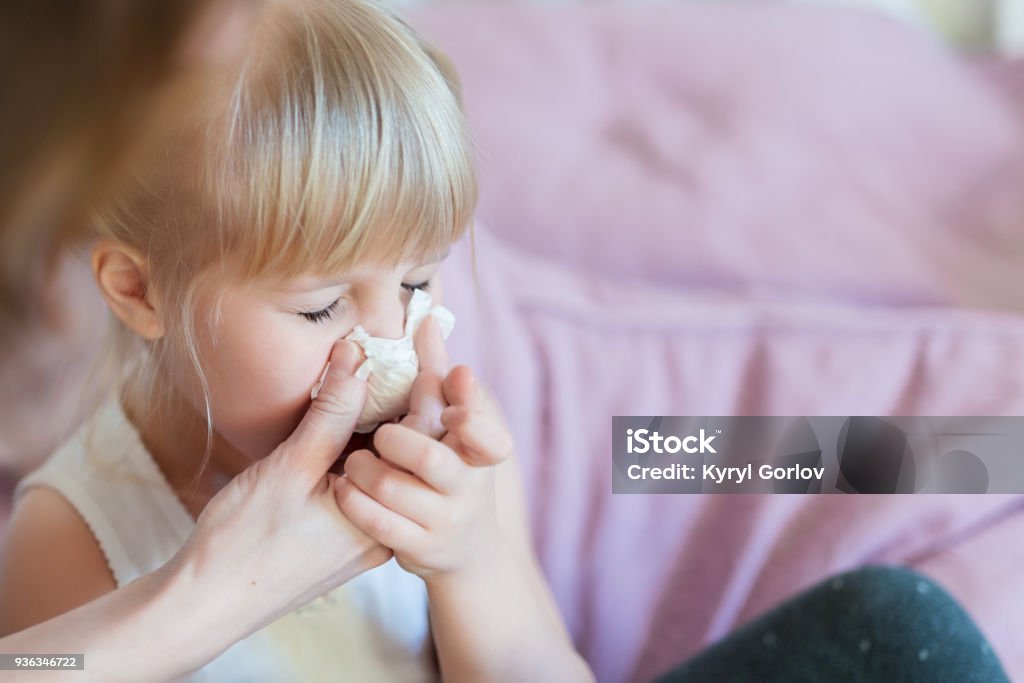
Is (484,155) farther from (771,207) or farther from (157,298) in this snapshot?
(771,207)

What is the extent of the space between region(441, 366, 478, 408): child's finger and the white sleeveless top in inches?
10.0

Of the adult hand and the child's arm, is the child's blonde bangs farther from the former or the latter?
the child's arm

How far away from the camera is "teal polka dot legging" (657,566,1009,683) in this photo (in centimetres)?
74

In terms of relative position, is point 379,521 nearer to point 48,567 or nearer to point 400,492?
point 400,492

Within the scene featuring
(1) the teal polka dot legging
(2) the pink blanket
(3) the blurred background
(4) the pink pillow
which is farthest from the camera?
(3) the blurred background

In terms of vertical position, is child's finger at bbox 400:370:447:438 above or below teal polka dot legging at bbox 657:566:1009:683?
above

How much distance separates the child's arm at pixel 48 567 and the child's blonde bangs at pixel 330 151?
302 millimetres

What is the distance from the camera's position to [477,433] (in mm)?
642

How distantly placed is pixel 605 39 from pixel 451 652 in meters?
1.06

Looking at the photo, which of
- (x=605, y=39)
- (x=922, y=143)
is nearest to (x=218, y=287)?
(x=605, y=39)

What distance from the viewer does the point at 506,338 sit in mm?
1070

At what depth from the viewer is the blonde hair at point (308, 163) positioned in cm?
63

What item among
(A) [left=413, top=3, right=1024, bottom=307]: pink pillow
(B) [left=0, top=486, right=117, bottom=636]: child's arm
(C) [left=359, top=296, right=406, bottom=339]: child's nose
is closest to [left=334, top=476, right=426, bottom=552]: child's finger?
(C) [left=359, top=296, right=406, bottom=339]: child's nose

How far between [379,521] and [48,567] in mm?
309
